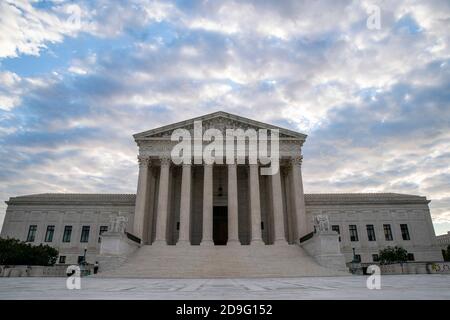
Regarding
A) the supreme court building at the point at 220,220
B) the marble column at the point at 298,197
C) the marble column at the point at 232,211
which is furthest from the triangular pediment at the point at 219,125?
the marble column at the point at 232,211

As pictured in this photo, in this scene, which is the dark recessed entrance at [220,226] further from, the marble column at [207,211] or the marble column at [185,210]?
the marble column at [185,210]

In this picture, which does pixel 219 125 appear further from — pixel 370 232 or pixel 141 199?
pixel 370 232

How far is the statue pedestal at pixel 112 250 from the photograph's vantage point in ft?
85.6

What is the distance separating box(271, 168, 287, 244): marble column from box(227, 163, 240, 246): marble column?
14.0 ft

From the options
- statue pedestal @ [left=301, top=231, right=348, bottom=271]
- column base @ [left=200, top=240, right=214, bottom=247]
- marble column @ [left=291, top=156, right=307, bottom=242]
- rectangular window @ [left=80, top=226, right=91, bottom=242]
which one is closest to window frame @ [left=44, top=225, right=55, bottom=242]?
rectangular window @ [left=80, top=226, right=91, bottom=242]

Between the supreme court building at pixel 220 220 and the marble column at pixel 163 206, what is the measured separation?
0.36 ft

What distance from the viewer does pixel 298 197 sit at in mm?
Result: 35500

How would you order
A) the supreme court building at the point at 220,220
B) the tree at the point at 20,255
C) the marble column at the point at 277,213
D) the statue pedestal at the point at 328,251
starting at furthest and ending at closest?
the marble column at the point at 277,213 < the tree at the point at 20,255 < the supreme court building at the point at 220,220 < the statue pedestal at the point at 328,251

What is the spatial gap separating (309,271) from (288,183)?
16078mm

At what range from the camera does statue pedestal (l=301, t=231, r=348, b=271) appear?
26.3 m

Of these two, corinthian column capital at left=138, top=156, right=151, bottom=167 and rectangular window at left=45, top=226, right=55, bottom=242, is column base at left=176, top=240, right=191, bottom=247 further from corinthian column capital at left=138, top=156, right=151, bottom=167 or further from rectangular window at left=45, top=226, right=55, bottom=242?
rectangular window at left=45, top=226, right=55, bottom=242

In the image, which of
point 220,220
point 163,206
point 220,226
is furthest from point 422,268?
point 163,206

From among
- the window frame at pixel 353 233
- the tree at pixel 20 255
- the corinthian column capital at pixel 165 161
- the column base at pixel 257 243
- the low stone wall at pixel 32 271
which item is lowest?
the low stone wall at pixel 32 271

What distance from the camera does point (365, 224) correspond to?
4453 cm
